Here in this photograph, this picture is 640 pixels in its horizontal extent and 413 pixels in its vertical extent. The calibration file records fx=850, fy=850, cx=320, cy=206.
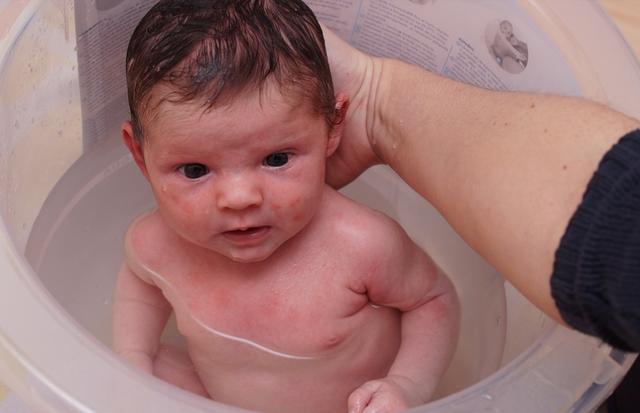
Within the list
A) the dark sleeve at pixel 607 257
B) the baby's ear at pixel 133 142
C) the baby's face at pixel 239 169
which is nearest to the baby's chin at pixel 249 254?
the baby's face at pixel 239 169

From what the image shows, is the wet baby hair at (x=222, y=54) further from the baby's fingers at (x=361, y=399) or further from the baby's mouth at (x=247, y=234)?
the baby's fingers at (x=361, y=399)

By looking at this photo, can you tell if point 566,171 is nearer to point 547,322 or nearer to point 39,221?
point 547,322

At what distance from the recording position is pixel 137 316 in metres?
0.93

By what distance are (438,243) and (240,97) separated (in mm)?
501

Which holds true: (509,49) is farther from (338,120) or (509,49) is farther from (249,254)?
(249,254)

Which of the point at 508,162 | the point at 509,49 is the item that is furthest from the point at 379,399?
the point at 509,49

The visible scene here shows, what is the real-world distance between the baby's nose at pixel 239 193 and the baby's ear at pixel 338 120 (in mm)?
117

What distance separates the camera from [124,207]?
1.13 meters

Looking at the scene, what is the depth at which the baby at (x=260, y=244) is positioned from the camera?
28.4 inches

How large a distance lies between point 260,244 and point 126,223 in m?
0.39

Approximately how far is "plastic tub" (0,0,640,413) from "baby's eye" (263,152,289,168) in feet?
0.70

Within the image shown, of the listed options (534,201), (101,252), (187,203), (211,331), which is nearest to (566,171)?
(534,201)

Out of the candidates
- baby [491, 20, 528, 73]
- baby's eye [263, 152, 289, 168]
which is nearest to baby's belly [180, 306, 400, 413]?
baby's eye [263, 152, 289, 168]

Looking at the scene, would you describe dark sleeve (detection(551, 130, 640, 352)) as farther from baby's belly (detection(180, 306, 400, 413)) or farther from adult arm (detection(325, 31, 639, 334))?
baby's belly (detection(180, 306, 400, 413))
